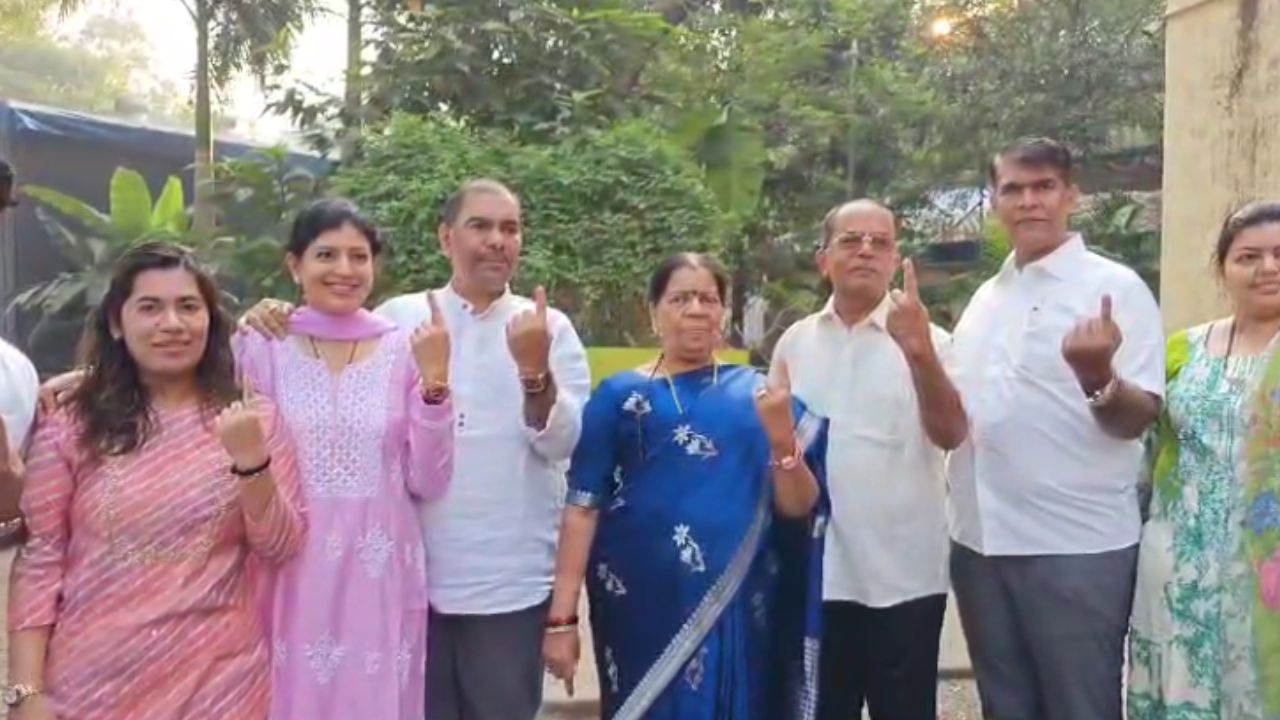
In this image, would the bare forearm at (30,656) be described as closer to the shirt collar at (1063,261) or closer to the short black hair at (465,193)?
the short black hair at (465,193)

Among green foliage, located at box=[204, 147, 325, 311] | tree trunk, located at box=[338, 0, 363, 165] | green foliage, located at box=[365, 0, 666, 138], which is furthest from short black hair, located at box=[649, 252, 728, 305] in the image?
green foliage, located at box=[204, 147, 325, 311]

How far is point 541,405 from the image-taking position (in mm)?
3100

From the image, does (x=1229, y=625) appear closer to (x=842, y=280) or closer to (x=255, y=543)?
(x=842, y=280)

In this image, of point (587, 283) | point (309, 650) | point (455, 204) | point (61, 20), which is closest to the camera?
point (309, 650)

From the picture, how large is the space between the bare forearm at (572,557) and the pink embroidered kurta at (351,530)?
1.07ft

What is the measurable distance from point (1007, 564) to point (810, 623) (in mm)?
591

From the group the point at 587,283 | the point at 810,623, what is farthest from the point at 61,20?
the point at 810,623

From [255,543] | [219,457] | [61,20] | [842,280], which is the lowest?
[255,543]

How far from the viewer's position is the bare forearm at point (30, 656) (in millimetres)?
2580

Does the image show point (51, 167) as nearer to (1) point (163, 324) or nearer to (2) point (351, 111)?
(2) point (351, 111)

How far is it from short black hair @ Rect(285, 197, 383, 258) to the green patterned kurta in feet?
6.42

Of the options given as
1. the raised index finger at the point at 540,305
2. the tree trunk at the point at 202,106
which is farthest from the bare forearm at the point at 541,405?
the tree trunk at the point at 202,106

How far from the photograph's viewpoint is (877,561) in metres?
3.31

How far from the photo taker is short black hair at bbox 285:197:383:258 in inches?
118
